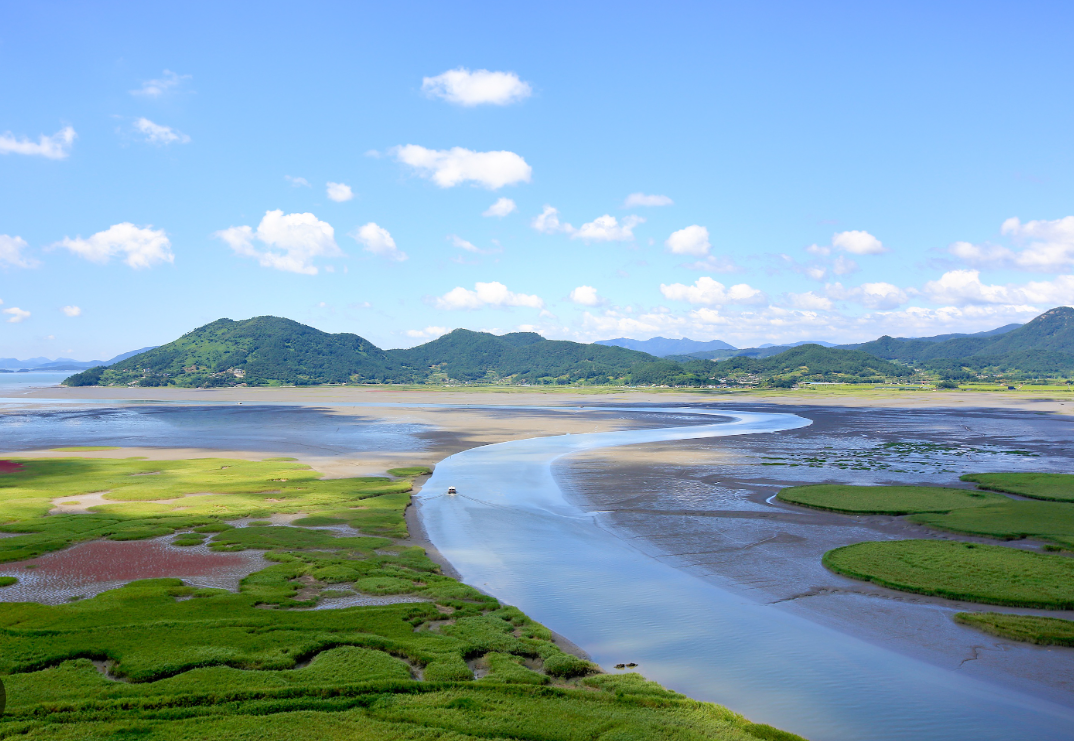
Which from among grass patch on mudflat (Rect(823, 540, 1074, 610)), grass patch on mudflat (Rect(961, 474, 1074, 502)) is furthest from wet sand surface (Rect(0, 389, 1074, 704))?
grass patch on mudflat (Rect(961, 474, 1074, 502))

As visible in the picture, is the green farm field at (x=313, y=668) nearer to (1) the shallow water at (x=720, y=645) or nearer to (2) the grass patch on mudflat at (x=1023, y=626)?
(1) the shallow water at (x=720, y=645)

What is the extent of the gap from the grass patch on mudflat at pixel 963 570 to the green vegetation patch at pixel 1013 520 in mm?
3040

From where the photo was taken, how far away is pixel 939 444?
60.5 metres

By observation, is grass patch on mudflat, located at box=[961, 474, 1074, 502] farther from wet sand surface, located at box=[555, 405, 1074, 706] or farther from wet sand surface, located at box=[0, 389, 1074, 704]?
wet sand surface, located at box=[0, 389, 1074, 704]

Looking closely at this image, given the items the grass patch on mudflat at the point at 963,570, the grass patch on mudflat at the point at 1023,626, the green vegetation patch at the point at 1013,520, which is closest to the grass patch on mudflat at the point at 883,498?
the green vegetation patch at the point at 1013,520

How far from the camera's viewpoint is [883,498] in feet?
111

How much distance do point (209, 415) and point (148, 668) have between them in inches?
3853

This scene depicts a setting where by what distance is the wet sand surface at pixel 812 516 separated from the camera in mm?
16344

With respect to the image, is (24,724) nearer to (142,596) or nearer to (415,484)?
(142,596)

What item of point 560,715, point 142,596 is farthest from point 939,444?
point 142,596

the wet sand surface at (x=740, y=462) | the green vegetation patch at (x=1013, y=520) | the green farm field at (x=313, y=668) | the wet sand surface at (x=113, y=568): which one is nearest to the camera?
the green farm field at (x=313, y=668)

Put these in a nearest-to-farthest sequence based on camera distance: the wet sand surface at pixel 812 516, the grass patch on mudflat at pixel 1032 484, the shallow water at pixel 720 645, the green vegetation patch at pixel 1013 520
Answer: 1. the shallow water at pixel 720 645
2. the wet sand surface at pixel 812 516
3. the green vegetation patch at pixel 1013 520
4. the grass patch on mudflat at pixel 1032 484

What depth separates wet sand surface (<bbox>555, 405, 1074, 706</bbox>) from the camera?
16.3 meters

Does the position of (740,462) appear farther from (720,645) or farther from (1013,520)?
(720,645)
